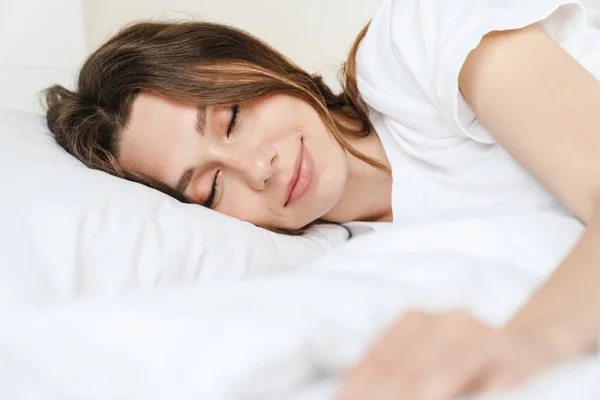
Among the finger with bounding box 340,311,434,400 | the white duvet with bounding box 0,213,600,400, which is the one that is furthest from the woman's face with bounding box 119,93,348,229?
the finger with bounding box 340,311,434,400

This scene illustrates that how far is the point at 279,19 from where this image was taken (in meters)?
1.71

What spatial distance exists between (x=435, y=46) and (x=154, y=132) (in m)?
0.45

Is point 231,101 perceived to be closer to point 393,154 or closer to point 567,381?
point 393,154

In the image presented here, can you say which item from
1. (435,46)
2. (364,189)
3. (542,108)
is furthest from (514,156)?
(364,189)

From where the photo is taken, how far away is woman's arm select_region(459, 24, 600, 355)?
0.76 meters

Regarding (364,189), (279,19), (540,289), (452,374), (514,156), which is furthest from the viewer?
(279,19)

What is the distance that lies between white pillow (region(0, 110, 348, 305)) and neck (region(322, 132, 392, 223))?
21 cm

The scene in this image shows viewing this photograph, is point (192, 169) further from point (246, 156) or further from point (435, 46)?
point (435, 46)

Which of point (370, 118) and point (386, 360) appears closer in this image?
point (386, 360)

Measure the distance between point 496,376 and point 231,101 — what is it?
70cm

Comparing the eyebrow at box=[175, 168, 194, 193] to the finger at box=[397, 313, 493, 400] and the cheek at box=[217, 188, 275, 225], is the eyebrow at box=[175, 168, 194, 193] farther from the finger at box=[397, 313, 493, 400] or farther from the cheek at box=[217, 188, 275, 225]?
the finger at box=[397, 313, 493, 400]

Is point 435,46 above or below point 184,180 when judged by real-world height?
above

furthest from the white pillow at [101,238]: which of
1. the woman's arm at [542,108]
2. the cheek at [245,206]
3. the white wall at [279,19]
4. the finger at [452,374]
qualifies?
the white wall at [279,19]

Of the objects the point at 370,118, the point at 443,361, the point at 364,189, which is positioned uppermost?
the point at 443,361
